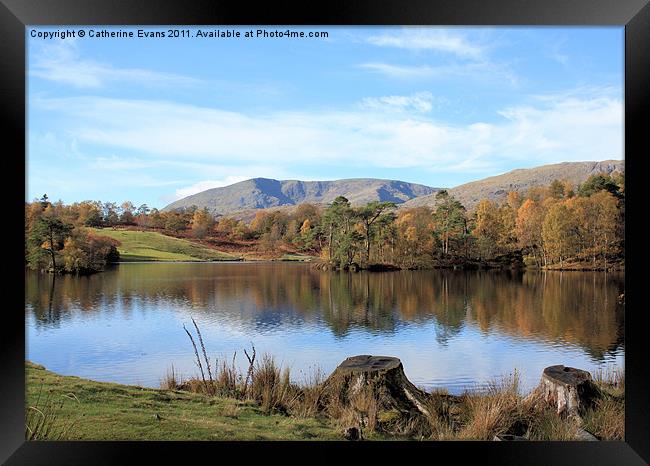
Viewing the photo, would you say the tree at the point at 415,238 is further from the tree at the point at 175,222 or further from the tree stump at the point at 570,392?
the tree stump at the point at 570,392

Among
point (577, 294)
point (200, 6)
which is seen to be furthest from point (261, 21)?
point (577, 294)

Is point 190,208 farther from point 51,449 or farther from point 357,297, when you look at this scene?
point 51,449

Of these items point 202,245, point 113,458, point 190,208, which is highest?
point 190,208

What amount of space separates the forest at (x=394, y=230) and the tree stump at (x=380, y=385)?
14.2ft

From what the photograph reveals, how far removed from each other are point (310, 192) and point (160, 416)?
606cm

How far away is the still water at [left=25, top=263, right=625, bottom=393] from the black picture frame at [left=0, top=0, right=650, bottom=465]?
6.08 feet

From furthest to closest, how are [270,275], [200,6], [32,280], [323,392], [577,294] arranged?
[270,275] → [577,294] → [32,280] → [323,392] → [200,6]

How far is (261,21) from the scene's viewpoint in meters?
3.62

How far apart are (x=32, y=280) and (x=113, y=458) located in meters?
4.37

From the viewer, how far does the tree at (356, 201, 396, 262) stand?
9219 mm

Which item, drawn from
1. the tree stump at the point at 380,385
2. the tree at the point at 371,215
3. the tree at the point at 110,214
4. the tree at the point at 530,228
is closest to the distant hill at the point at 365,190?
the tree at the point at 371,215

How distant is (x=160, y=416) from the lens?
12.6ft

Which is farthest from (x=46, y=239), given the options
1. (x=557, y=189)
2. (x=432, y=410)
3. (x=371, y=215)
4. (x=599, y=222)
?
(x=599, y=222)

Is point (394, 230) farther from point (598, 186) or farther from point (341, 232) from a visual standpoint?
point (598, 186)
